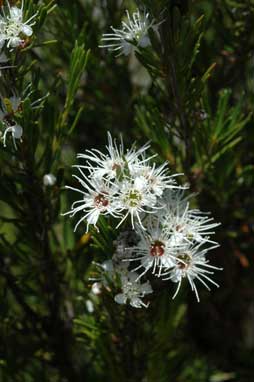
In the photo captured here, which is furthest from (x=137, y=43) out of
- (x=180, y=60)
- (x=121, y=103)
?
(x=121, y=103)

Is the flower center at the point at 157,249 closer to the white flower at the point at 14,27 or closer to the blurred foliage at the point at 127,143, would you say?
the blurred foliage at the point at 127,143

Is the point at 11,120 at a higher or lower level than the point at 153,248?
higher

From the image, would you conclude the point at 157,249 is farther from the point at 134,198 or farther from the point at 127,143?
the point at 127,143

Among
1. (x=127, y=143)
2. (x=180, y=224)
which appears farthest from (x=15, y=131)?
(x=127, y=143)

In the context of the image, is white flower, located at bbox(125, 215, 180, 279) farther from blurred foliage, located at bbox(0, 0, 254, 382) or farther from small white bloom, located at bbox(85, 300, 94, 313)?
small white bloom, located at bbox(85, 300, 94, 313)

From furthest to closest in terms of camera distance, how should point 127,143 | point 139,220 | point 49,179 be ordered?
point 127,143, point 49,179, point 139,220

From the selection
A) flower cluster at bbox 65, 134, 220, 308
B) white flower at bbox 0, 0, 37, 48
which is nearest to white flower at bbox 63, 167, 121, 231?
flower cluster at bbox 65, 134, 220, 308

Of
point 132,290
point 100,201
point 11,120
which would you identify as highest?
point 11,120
